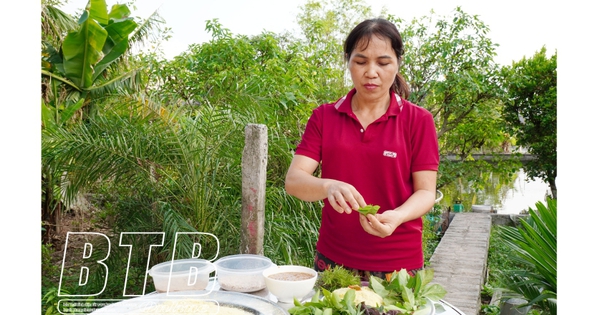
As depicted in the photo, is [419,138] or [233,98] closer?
[419,138]

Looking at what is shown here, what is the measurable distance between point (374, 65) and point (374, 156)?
0.25 metres

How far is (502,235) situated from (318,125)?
1703 millimetres

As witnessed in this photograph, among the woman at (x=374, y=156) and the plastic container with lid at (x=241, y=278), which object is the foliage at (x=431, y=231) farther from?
the plastic container with lid at (x=241, y=278)

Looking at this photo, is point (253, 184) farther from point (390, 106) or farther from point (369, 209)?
point (369, 209)

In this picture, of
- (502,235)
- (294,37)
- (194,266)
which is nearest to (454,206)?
(294,37)

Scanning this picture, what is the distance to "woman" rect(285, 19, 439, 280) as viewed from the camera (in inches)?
49.5

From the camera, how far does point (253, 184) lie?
86.7 inches

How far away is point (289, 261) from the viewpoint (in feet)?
9.30

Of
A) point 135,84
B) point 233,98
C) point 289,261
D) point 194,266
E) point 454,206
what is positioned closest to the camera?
point 194,266

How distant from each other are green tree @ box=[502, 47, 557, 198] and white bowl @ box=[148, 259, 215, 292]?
534 centimetres

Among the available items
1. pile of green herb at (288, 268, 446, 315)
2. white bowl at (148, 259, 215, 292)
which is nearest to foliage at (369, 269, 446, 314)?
pile of green herb at (288, 268, 446, 315)

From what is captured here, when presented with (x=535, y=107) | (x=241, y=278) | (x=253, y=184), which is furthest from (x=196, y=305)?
(x=535, y=107)

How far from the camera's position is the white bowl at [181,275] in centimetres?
115
